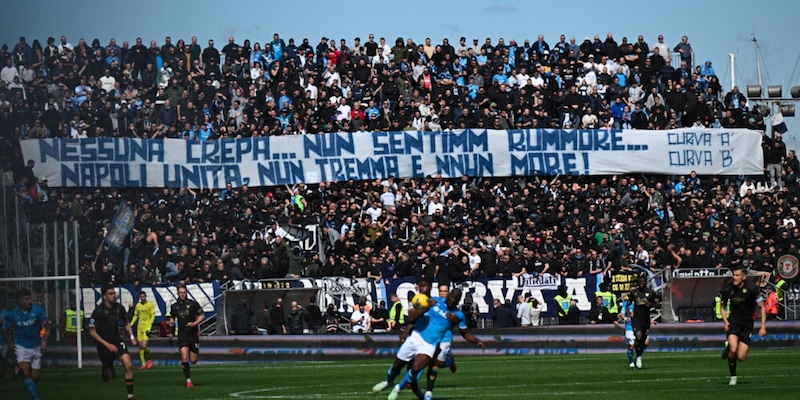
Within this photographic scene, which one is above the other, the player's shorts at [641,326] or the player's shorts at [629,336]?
the player's shorts at [641,326]

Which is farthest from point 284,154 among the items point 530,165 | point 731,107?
point 731,107

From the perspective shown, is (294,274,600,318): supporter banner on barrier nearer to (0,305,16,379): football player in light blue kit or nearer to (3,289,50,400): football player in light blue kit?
(0,305,16,379): football player in light blue kit

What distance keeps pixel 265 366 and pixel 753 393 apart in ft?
51.0

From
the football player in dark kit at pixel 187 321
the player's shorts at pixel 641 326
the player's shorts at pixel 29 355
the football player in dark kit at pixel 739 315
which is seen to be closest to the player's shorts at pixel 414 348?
the football player in dark kit at pixel 739 315

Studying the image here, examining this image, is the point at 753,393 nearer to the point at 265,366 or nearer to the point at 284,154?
the point at 265,366

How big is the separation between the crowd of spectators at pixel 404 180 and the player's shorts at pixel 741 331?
51.8 feet

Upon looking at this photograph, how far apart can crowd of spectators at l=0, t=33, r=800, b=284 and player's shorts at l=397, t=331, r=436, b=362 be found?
17.2 metres

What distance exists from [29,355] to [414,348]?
275 inches

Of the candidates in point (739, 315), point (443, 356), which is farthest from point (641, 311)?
point (443, 356)

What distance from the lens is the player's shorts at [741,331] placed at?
24141 millimetres

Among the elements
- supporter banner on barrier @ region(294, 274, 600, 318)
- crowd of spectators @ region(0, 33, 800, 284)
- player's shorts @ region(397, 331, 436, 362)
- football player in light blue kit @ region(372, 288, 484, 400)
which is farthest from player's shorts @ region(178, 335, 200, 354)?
supporter banner on barrier @ region(294, 274, 600, 318)

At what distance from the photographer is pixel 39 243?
30906 millimetres

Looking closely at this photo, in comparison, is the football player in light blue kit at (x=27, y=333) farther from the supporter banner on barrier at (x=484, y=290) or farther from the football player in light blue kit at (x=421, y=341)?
the supporter banner on barrier at (x=484, y=290)

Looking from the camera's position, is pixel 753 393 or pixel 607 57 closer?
pixel 753 393
